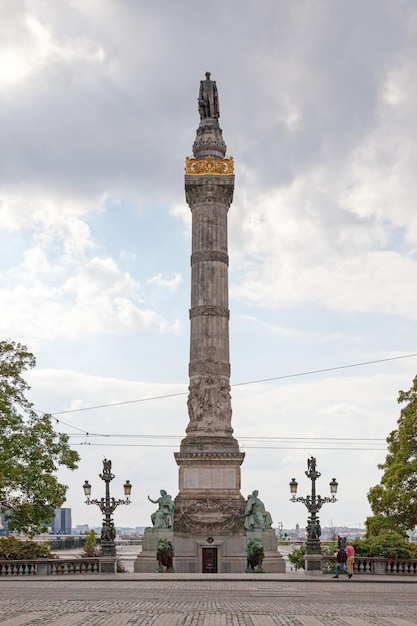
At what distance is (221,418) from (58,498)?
9132 millimetres

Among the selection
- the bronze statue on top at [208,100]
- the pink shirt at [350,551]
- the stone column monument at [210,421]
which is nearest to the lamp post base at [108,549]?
the stone column monument at [210,421]

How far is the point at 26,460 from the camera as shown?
1613 inches

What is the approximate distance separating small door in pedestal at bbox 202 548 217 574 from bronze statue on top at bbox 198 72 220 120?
979 inches

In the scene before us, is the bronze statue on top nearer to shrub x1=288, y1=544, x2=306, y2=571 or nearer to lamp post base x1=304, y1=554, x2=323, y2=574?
shrub x1=288, y1=544, x2=306, y2=571

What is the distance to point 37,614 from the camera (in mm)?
18719

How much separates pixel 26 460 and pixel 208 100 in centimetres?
2358

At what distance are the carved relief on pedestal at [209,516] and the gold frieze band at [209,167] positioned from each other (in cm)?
1795

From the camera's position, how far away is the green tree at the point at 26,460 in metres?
40.1

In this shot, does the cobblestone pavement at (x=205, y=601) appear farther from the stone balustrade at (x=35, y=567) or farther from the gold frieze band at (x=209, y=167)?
the gold frieze band at (x=209, y=167)

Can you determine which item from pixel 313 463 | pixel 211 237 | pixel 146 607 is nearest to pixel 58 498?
pixel 313 463

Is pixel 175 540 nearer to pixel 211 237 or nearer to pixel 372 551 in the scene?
pixel 372 551

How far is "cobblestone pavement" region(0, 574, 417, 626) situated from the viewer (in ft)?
57.8

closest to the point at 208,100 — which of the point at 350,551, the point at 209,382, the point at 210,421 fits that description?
the point at 209,382

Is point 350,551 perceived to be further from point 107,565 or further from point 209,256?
point 209,256
